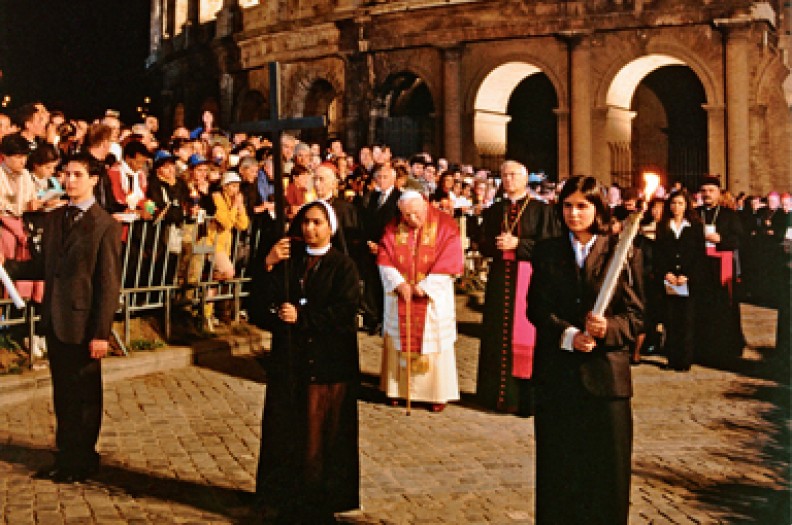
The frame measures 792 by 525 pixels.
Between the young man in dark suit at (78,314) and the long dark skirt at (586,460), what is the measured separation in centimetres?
327

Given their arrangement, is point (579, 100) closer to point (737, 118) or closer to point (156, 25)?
point (737, 118)

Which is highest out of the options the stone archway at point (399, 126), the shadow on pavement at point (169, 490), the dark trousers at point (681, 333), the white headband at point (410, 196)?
the stone archway at point (399, 126)

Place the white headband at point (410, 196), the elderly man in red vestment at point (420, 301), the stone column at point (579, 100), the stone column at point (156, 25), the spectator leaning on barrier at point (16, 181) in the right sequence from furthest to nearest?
the stone column at point (156, 25) → the stone column at point (579, 100) → the spectator leaning on barrier at point (16, 181) → the white headband at point (410, 196) → the elderly man in red vestment at point (420, 301)

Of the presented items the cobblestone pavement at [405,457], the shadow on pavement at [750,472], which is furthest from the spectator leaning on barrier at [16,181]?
the shadow on pavement at [750,472]

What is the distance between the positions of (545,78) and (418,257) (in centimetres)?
2361

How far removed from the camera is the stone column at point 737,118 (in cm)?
2411

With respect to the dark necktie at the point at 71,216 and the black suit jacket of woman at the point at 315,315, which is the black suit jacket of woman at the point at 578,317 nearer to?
the black suit jacket of woman at the point at 315,315

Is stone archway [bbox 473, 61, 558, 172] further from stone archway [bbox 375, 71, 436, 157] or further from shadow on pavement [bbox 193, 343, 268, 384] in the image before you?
shadow on pavement [bbox 193, 343, 268, 384]

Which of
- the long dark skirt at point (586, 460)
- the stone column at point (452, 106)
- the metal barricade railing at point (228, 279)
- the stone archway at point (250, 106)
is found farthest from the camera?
the stone archway at point (250, 106)

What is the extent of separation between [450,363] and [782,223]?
11748 mm

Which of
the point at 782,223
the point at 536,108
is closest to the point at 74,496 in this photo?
the point at 782,223

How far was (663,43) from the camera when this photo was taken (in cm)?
2488

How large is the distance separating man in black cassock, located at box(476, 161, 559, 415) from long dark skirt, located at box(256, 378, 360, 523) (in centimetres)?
337

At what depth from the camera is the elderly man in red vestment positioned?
8641mm
